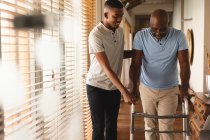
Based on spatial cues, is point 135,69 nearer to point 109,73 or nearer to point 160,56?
point 160,56

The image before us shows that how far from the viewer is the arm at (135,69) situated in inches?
84.3

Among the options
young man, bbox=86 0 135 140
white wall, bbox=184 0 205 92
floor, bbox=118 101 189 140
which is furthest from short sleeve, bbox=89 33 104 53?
white wall, bbox=184 0 205 92

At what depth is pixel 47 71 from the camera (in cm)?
177

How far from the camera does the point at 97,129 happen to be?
2.14 metres

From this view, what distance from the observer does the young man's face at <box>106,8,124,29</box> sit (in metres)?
1.93

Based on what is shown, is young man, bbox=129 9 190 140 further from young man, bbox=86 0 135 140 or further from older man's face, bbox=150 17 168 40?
young man, bbox=86 0 135 140

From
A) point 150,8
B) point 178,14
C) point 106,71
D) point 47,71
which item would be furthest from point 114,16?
point 150,8

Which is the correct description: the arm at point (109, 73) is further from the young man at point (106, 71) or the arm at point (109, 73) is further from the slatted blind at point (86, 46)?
the slatted blind at point (86, 46)

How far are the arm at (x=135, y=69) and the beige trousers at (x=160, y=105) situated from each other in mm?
109

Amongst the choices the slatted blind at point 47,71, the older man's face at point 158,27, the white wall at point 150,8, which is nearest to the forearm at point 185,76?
the older man's face at point 158,27

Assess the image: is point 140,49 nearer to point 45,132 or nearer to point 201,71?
point 45,132

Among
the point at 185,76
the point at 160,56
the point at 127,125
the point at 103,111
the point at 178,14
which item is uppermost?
the point at 178,14

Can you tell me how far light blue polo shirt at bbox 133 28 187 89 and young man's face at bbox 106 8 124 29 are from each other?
254mm

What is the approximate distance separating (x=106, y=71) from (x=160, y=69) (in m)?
0.49
